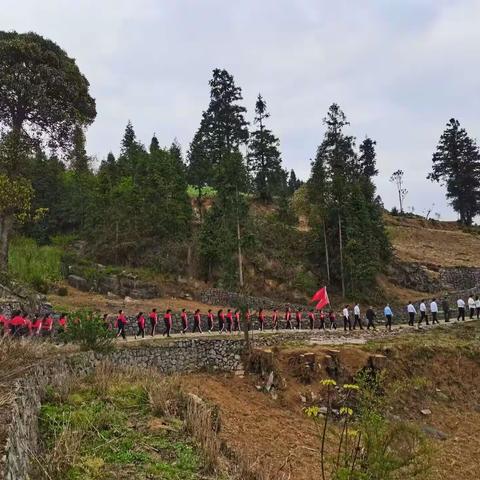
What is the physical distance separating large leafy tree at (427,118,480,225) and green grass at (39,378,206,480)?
60.0 m

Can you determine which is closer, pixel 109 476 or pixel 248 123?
pixel 109 476

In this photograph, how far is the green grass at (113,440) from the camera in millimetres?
8133

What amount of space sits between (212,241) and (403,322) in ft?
52.6

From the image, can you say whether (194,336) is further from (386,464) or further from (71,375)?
(386,464)

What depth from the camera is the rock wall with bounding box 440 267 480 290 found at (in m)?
48.7

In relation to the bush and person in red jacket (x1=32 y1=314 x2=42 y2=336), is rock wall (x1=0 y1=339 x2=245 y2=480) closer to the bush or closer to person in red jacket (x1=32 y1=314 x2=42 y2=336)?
the bush

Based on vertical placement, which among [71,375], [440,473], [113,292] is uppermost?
[113,292]

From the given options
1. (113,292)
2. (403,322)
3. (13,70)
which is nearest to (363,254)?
(403,322)

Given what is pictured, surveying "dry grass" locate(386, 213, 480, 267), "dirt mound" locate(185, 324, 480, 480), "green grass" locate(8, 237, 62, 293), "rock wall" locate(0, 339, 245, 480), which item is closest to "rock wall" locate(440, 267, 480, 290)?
"dry grass" locate(386, 213, 480, 267)

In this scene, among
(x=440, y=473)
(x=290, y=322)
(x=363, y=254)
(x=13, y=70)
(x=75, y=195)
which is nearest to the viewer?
(x=440, y=473)

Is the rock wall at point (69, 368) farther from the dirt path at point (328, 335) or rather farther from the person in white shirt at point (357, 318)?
the person in white shirt at point (357, 318)

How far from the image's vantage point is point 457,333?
27109 mm

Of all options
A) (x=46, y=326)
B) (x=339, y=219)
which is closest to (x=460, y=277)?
(x=339, y=219)

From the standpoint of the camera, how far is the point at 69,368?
13.8 metres
